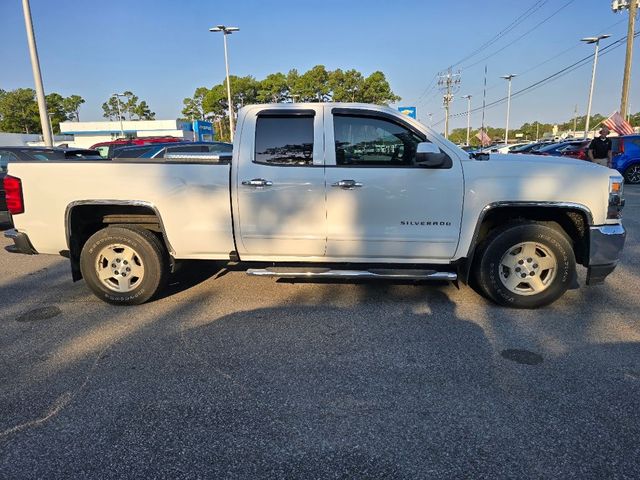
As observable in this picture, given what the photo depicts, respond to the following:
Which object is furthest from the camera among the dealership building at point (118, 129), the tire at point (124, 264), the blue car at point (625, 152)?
the dealership building at point (118, 129)

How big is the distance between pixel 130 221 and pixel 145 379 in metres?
Result: 2.02

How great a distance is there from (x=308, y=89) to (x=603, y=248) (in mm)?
54908

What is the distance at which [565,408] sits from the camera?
2.77 meters

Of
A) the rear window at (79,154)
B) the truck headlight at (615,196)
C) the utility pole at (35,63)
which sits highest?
the utility pole at (35,63)

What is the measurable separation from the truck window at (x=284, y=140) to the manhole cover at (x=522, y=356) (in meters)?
2.44

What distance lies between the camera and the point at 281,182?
4.24 m

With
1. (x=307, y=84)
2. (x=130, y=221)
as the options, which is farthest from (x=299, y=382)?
(x=307, y=84)

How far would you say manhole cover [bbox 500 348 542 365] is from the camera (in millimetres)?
3371

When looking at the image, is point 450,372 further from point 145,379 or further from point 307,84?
point 307,84

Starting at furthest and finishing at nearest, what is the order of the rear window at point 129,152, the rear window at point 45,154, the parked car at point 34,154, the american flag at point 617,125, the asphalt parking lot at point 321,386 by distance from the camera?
the american flag at point 617,125, the rear window at point 129,152, the rear window at point 45,154, the parked car at point 34,154, the asphalt parking lot at point 321,386

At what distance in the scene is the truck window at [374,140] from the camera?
14.1 ft

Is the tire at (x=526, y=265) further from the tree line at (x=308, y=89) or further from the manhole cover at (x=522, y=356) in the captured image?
the tree line at (x=308, y=89)

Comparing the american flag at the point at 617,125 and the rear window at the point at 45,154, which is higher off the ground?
the american flag at the point at 617,125

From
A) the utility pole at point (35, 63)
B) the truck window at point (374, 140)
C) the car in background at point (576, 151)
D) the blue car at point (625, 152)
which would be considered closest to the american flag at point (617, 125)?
the car in background at point (576, 151)
